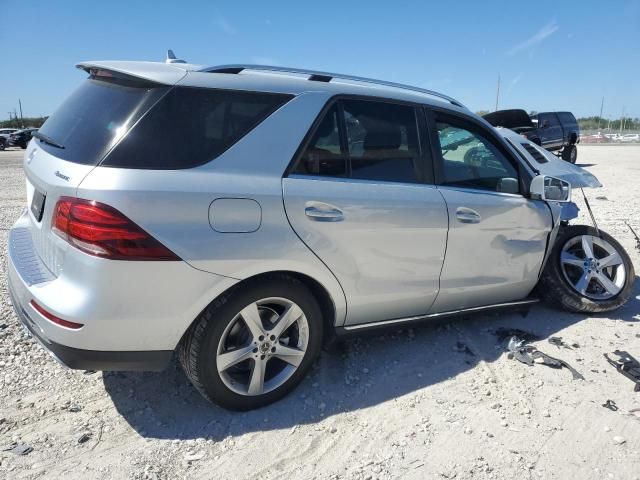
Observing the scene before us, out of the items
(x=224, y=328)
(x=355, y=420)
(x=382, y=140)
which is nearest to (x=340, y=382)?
(x=355, y=420)

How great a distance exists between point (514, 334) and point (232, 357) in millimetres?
2357

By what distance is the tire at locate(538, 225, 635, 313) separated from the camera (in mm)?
4203

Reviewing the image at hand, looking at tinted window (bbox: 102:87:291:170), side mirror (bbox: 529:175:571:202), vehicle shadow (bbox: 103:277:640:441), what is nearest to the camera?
tinted window (bbox: 102:87:291:170)

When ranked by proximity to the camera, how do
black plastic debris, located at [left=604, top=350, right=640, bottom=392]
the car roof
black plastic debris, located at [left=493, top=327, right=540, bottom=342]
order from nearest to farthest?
the car roof
black plastic debris, located at [left=604, top=350, right=640, bottom=392]
black plastic debris, located at [left=493, top=327, right=540, bottom=342]

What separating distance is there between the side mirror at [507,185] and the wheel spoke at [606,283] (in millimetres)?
1364

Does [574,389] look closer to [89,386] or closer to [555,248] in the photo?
[555,248]

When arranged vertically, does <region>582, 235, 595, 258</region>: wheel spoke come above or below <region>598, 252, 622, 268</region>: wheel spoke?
above

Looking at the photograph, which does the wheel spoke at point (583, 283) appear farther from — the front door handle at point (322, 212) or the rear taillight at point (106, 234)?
the rear taillight at point (106, 234)

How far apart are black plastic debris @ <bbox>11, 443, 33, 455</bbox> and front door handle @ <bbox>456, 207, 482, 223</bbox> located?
2.79 m

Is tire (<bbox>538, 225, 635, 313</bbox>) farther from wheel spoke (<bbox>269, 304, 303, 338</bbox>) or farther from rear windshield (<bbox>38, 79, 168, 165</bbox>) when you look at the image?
rear windshield (<bbox>38, 79, 168, 165</bbox>)

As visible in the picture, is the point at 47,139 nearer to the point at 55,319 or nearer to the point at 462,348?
the point at 55,319

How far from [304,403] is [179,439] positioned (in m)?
0.74

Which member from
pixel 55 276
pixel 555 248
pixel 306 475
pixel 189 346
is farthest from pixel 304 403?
pixel 555 248

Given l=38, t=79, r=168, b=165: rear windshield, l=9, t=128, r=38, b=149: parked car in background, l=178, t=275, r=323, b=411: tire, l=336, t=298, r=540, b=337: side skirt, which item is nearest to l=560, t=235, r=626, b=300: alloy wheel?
l=336, t=298, r=540, b=337: side skirt
